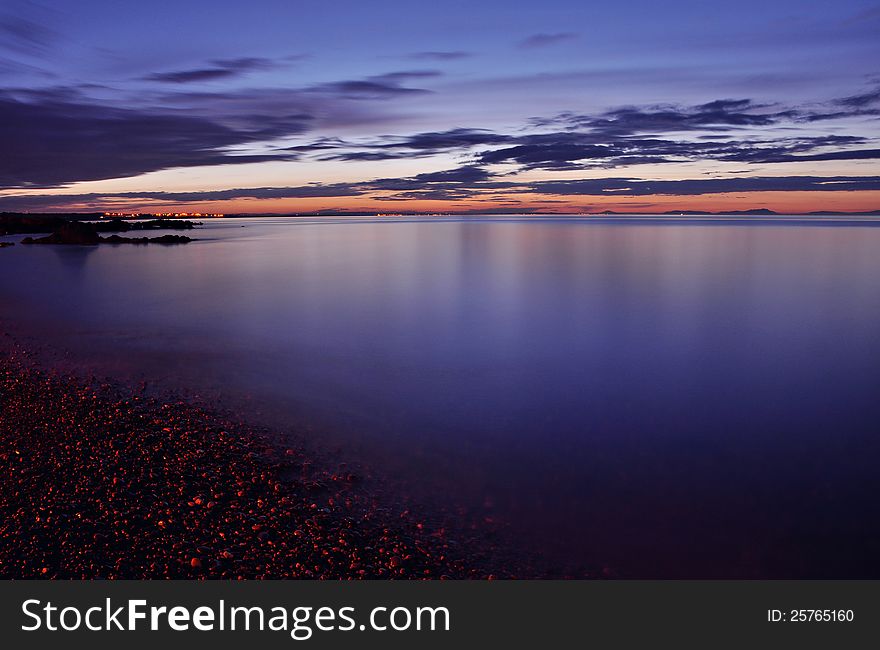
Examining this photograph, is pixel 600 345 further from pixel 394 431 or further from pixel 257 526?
pixel 257 526

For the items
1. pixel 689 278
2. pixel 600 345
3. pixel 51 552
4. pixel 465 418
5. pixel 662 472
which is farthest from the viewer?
pixel 689 278

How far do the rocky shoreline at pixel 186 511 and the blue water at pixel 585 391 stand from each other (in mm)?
1107

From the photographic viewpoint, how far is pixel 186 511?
702 cm

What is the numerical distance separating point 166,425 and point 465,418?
215 inches

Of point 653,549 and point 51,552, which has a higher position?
point 51,552

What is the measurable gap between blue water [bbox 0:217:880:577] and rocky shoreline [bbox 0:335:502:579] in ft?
3.63

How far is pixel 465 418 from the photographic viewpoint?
36.0ft

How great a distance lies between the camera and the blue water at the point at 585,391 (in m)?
7.37

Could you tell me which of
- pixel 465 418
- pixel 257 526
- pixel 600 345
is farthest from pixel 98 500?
pixel 600 345

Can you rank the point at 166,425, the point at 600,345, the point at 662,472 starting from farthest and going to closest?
the point at 600,345 → the point at 166,425 → the point at 662,472

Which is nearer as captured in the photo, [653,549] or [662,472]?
[653,549]

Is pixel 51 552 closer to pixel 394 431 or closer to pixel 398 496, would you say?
pixel 398 496

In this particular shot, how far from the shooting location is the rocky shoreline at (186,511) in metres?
6.09

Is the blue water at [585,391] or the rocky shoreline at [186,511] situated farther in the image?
the blue water at [585,391]
